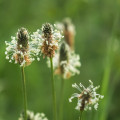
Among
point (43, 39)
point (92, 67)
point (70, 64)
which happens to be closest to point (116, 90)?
point (92, 67)

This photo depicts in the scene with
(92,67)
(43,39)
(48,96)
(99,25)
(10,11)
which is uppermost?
(10,11)

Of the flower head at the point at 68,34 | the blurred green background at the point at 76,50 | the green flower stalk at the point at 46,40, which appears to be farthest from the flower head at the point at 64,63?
the green flower stalk at the point at 46,40

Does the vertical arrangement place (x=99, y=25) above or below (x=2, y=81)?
above

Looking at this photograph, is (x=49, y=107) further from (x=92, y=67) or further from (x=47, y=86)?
(x=92, y=67)

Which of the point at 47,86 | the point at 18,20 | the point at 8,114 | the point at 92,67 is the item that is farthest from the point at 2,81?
the point at 18,20

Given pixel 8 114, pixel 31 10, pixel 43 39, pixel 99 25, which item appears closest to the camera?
pixel 43 39

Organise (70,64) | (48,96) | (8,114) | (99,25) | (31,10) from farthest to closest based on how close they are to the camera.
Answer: (31,10) → (99,25) → (48,96) → (8,114) → (70,64)

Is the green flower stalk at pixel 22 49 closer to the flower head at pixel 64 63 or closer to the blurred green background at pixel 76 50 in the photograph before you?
the flower head at pixel 64 63

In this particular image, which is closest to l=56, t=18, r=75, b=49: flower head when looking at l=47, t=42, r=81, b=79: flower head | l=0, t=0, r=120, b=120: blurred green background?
l=0, t=0, r=120, b=120: blurred green background

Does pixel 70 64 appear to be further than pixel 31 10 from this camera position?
No
